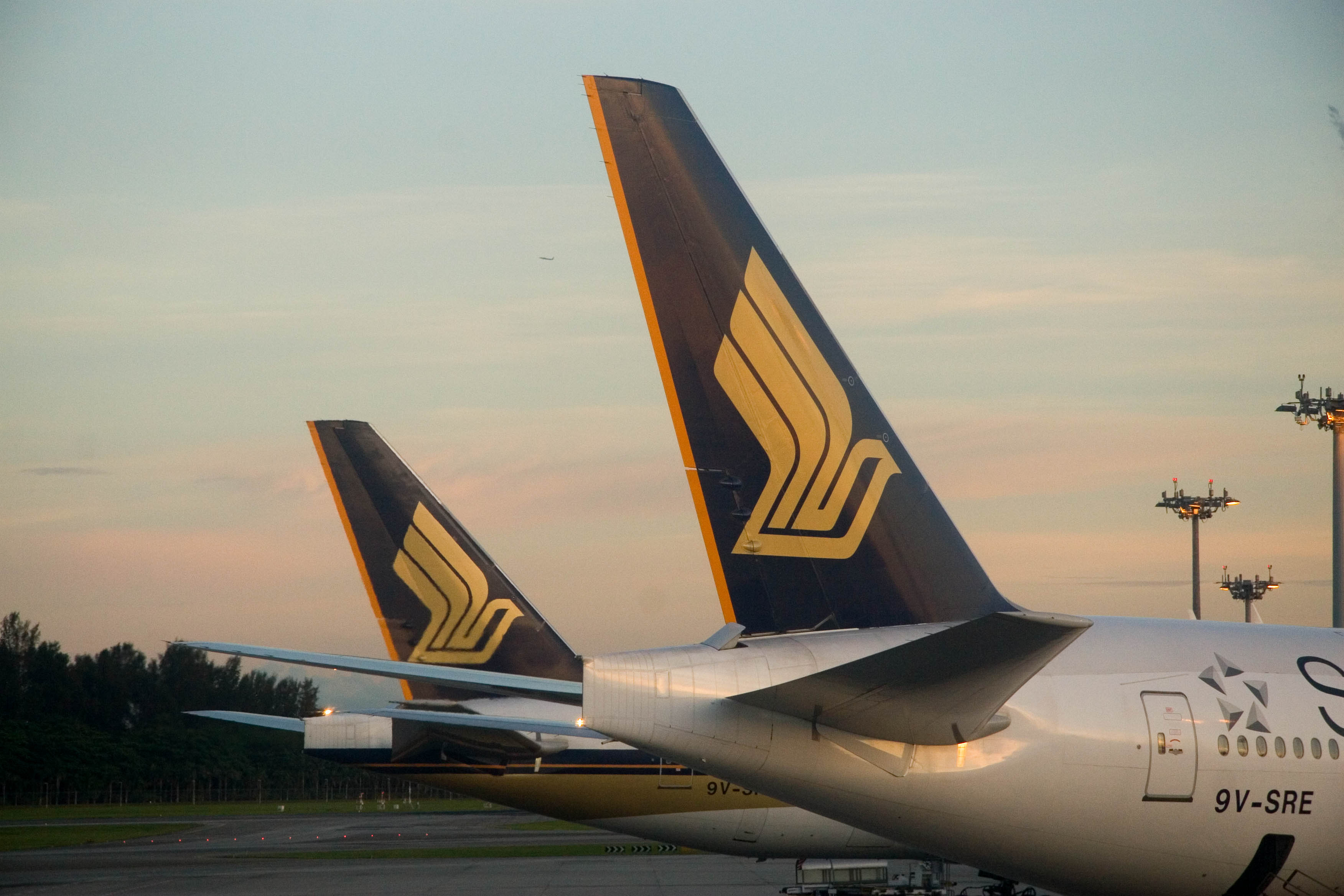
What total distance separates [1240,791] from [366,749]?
16579 mm

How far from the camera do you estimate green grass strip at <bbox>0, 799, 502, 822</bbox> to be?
65.8 m

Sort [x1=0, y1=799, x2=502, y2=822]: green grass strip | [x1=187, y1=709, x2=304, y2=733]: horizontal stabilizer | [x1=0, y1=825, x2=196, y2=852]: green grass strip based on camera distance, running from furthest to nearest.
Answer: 1. [x1=0, y1=799, x2=502, y2=822]: green grass strip
2. [x1=0, y1=825, x2=196, y2=852]: green grass strip
3. [x1=187, y1=709, x2=304, y2=733]: horizontal stabilizer

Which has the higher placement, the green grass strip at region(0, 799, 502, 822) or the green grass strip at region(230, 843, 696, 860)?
the green grass strip at region(230, 843, 696, 860)

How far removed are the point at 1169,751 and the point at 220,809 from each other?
6891 centimetres

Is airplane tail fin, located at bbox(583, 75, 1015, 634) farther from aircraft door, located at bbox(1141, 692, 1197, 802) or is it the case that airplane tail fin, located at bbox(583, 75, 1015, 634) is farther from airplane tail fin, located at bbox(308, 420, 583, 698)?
airplane tail fin, located at bbox(308, 420, 583, 698)

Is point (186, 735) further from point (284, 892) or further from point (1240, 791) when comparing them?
point (1240, 791)

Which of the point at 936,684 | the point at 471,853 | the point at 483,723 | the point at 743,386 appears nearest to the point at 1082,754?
the point at 936,684

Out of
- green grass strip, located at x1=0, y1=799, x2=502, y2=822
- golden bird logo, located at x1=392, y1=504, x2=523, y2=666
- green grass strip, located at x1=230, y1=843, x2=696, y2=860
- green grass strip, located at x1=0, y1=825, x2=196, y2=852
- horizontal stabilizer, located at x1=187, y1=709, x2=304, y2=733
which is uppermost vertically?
golden bird logo, located at x1=392, y1=504, x2=523, y2=666

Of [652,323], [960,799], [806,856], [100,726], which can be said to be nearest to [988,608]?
[960,799]

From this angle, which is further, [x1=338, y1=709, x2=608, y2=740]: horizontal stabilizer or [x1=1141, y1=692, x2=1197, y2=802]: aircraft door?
[x1=338, y1=709, x2=608, y2=740]: horizontal stabilizer

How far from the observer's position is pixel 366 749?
80.8 ft

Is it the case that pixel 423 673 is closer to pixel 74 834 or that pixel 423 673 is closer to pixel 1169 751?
pixel 1169 751

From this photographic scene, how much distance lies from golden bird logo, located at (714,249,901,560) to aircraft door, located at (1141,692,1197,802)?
125 inches

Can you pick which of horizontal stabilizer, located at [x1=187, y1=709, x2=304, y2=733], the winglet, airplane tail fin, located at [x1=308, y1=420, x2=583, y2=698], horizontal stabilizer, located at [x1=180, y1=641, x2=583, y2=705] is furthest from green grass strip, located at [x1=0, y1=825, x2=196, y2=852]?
the winglet
